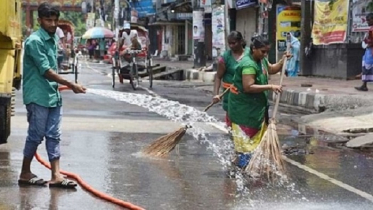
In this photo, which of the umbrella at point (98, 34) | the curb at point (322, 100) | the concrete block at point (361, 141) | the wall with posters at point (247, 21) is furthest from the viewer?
the umbrella at point (98, 34)

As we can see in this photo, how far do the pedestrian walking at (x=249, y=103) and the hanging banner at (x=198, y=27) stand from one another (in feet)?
76.6

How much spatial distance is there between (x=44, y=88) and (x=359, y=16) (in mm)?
15465

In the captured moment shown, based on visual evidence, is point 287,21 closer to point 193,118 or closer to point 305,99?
point 305,99

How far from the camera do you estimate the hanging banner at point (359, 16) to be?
2051 cm

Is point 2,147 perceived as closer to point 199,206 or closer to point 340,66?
point 199,206

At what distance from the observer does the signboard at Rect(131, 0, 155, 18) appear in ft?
187

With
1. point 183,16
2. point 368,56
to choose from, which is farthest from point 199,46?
point 183,16

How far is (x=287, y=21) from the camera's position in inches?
1019

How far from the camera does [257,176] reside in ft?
25.1

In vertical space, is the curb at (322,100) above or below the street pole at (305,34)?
below

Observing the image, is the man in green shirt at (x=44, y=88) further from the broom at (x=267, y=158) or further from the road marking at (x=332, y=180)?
the road marking at (x=332, y=180)

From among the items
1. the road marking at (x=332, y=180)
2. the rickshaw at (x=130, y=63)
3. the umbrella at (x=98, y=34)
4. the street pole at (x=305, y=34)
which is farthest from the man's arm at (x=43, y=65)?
the umbrella at (x=98, y=34)

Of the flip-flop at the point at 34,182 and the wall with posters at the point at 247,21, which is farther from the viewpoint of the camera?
the wall with posters at the point at 247,21

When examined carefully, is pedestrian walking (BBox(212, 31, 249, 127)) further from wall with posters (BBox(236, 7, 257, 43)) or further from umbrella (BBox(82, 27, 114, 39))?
umbrella (BBox(82, 27, 114, 39))
